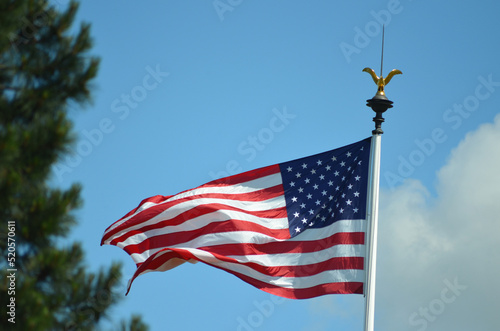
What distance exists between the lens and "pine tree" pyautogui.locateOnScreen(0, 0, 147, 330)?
33.2ft

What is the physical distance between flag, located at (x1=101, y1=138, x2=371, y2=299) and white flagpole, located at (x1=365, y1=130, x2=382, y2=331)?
0.26m

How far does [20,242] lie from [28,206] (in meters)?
0.53

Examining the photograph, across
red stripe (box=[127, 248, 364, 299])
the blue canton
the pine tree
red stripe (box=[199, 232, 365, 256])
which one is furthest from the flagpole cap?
the pine tree

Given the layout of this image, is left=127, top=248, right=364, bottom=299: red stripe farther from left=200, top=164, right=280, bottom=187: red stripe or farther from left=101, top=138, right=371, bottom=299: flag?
left=200, top=164, right=280, bottom=187: red stripe

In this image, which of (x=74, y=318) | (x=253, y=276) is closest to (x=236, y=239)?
(x=253, y=276)

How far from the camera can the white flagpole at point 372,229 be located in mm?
15250

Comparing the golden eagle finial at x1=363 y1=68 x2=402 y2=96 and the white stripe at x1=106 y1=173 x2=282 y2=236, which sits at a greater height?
the golden eagle finial at x1=363 y1=68 x2=402 y2=96

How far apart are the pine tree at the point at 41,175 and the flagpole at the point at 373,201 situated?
17.6 feet

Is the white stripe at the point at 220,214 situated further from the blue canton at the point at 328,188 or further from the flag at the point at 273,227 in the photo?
the blue canton at the point at 328,188

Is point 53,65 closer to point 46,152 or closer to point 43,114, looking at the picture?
point 43,114

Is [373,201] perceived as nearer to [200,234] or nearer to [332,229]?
[332,229]

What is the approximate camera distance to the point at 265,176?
17422mm

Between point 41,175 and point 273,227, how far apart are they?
7.24 meters

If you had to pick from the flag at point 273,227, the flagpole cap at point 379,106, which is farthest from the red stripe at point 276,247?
the flagpole cap at point 379,106
